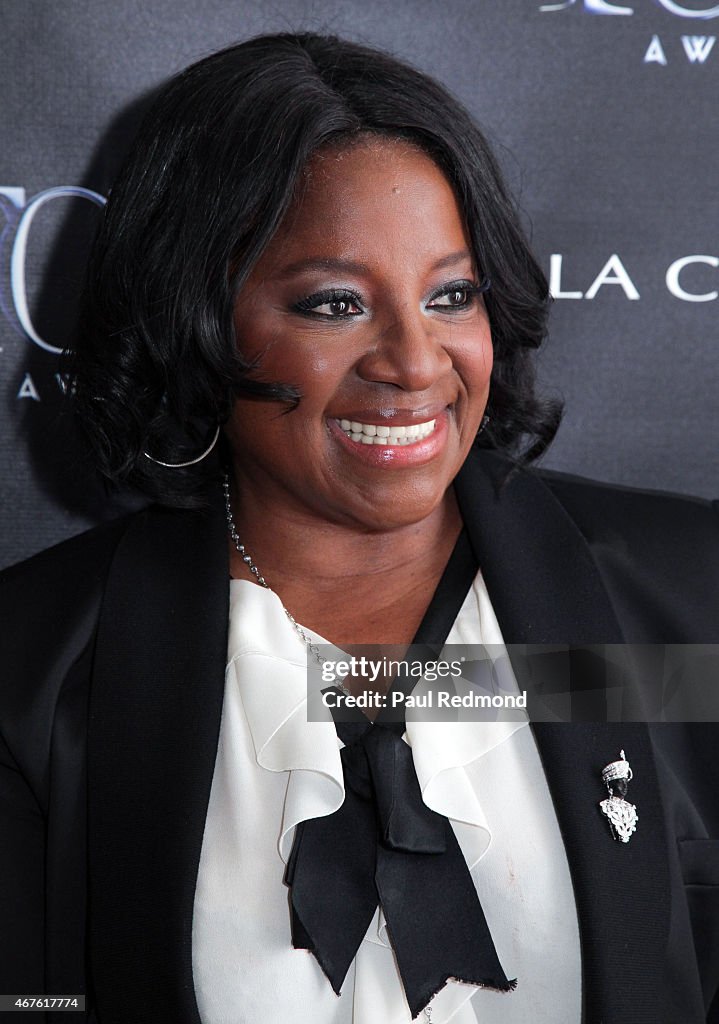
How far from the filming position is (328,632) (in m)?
1.38

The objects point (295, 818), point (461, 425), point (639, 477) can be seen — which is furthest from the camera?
point (639, 477)

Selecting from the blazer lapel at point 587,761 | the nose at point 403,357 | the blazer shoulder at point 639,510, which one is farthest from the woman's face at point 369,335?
the blazer shoulder at point 639,510

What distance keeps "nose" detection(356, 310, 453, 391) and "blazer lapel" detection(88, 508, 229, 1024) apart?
343mm

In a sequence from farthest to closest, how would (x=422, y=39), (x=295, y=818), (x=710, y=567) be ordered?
1. (x=422, y=39)
2. (x=710, y=567)
3. (x=295, y=818)

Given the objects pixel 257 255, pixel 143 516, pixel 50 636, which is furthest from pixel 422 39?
pixel 50 636

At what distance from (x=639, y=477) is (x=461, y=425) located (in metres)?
0.57

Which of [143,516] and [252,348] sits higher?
[252,348]

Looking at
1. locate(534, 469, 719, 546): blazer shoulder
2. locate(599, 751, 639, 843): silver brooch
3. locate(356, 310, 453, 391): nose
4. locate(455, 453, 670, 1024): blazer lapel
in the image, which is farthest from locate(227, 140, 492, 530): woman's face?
locate(599, 751, 639, 843): silver brooch

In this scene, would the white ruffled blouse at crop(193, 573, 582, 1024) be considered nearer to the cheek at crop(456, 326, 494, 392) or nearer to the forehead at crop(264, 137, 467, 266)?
the cheek at crop(456, 326, 494, 392)

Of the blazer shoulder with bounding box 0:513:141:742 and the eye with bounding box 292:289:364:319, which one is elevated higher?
Result: the eye with bounding box 292:289:364:319

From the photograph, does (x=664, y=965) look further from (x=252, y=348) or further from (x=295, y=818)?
(x=252, y=348)

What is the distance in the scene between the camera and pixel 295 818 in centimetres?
121

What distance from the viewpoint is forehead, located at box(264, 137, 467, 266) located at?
3.98ft

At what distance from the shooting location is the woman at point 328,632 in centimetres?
122
